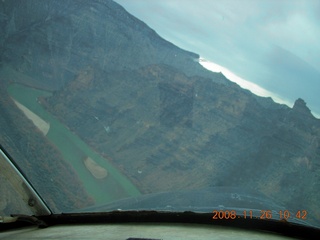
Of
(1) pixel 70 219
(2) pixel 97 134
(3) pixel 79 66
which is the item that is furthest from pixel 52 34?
(1) pixel 70 219

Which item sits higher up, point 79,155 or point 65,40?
point 65,40

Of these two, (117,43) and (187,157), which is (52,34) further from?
(187,157)

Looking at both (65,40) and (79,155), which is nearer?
(79,155)

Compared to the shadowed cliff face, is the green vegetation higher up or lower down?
lower down

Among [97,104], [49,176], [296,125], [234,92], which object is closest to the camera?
[49,176]

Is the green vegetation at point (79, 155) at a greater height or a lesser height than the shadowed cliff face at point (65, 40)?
lesser

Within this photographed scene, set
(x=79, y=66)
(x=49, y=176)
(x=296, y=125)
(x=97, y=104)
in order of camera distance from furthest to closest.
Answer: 1. (x=79, y=66)
2. (x=97, y=104)
3. (x=296, y=125)
4. (x=49, y=176)

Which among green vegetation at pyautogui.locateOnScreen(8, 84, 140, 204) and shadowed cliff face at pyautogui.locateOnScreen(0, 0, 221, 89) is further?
shadowed cliff face at pyautogui.locateOnScreen(0, 0, 221, 89)

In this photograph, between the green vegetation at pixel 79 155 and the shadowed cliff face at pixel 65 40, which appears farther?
the shadowed cliff face at pixel 65 40
